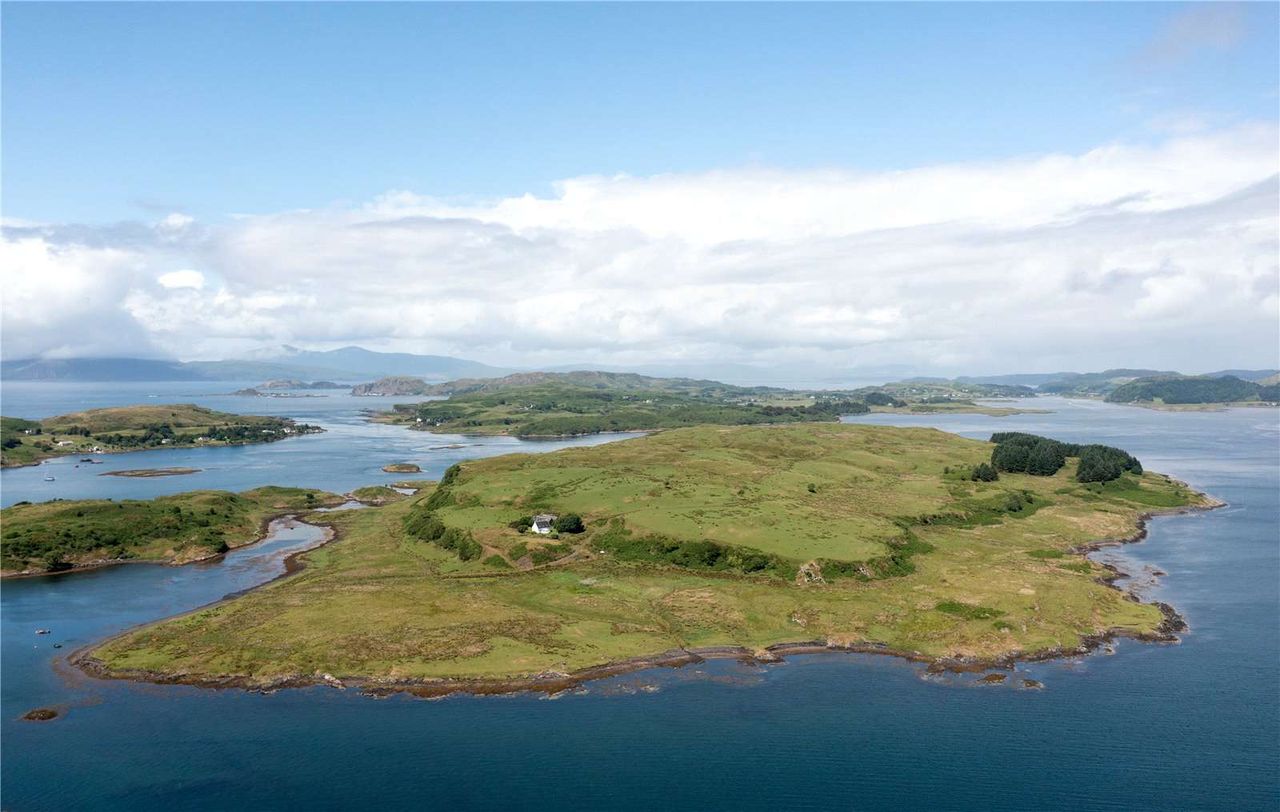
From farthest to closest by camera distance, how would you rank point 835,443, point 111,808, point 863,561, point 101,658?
point 835,443 → point 863,561 → point 101,658 → point 111,808

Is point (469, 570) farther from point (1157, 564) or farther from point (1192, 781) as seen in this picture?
point (1157, 564)

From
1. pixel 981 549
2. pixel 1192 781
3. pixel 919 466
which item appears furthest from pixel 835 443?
pixel 1192 781

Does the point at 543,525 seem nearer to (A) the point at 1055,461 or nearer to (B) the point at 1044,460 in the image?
(B) the point at 1044,460

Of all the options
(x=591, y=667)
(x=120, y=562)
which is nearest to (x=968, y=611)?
(x=591, y=667)

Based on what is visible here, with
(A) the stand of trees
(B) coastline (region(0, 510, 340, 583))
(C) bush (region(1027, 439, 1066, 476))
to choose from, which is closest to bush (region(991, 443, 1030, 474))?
(A) the stand of trees

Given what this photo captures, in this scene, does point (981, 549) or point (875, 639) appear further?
point (981, 549)

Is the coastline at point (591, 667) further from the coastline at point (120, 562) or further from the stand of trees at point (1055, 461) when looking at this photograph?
the stand of trees at point (1055, 461)

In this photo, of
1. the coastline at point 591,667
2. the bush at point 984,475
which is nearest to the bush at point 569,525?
the coastline at point 591,667

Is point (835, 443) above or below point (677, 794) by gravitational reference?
above
